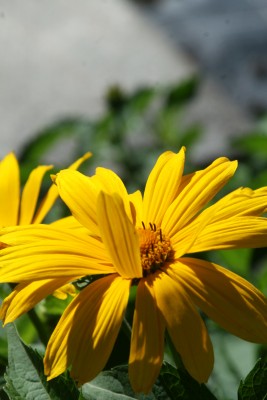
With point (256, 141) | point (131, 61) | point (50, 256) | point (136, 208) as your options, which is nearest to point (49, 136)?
point (256, 141)

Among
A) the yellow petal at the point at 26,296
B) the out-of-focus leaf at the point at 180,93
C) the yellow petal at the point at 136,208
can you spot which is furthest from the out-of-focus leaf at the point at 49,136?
the yellow petal at the point at 26,296

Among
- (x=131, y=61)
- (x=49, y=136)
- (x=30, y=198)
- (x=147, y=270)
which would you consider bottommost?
(x=147, y=270)

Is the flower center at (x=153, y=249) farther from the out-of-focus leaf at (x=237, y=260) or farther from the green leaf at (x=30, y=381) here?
the out-of-focus leaf at (x=237, y=260)

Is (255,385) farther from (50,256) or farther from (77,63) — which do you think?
(77,63)

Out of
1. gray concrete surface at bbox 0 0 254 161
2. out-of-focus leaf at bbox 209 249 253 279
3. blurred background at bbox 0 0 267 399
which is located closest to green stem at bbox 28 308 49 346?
out-of-focus leaf at bbox 209 249 253 279

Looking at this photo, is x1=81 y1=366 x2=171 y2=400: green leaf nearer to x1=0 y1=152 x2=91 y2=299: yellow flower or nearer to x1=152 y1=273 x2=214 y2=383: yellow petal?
Result: x1=152 y1=273 x2=214 y2=383: yellow petal

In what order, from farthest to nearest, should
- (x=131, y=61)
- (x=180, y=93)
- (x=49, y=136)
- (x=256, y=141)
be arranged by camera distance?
(x=131, y=61), (x=180, y=93), (x=49, y=136), (x=256, y=141)
